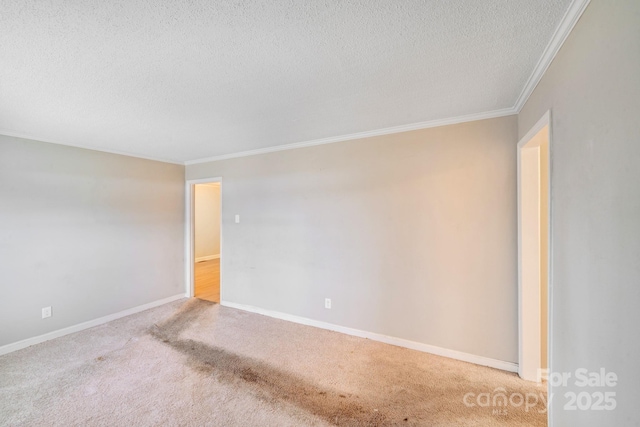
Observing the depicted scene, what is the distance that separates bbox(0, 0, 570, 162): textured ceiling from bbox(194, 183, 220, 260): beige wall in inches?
197

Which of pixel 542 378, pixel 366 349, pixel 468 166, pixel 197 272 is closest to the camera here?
pixel 542 378

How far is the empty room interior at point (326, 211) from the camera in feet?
3.47

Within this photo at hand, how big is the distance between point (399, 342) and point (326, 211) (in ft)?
5.43

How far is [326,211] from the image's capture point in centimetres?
299

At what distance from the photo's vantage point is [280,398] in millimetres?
1860

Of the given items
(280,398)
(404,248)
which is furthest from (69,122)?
(404,248)

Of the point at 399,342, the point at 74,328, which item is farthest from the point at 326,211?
the point at 74,328

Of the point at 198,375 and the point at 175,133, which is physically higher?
the point at 175,133

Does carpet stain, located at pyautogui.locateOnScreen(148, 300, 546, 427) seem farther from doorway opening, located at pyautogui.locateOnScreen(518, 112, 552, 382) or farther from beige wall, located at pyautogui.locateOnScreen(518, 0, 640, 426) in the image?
beige wall, located at pyautogui.locateOnScreen(518, 0, 640, 426)

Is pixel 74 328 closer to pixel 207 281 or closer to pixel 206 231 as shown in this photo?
pixel 207 281

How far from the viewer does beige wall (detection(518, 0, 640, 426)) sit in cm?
80

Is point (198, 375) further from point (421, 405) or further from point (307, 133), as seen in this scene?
point (307, 133)

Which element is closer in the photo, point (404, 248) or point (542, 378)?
point (542, 378)

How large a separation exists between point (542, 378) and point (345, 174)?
256 cm
